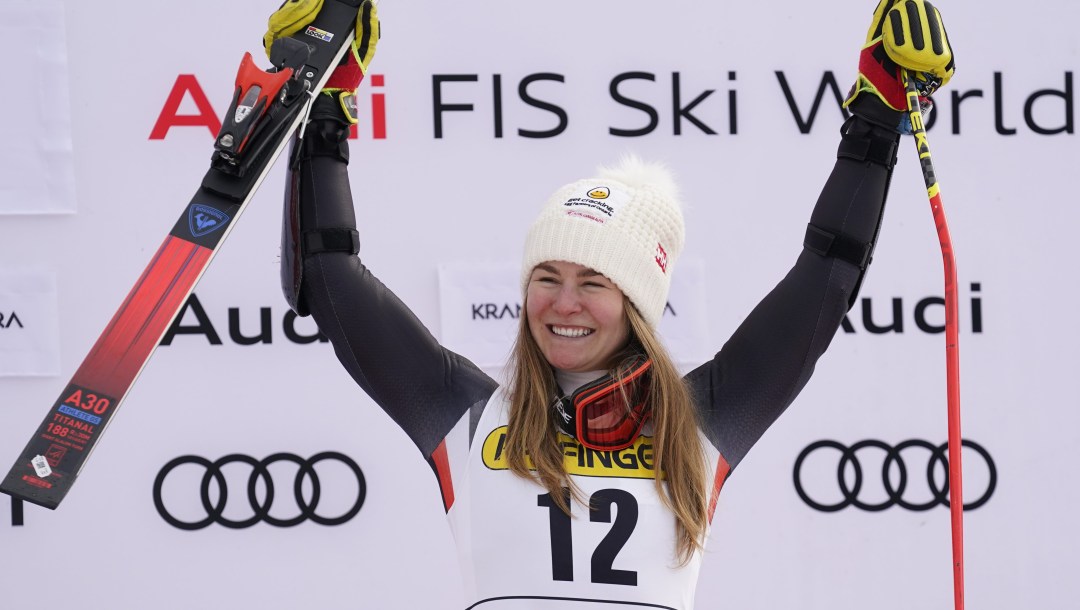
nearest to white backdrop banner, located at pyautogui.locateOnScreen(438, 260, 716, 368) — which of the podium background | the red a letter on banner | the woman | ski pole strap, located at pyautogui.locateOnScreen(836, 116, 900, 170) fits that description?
the podium background

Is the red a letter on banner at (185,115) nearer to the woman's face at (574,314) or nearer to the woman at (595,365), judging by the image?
the woman at (595,365)

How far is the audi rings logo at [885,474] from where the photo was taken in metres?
2.60

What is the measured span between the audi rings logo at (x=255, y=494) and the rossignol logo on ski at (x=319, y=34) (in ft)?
3.90

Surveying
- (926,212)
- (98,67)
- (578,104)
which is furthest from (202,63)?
(926,212)

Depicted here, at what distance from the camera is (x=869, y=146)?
162cm

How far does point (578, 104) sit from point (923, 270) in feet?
2.96

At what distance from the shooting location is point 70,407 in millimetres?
1380

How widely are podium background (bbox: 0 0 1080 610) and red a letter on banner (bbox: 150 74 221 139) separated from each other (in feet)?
0.06

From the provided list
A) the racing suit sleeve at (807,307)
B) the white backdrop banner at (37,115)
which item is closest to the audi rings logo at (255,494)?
the white backdrop banner at (37,115)

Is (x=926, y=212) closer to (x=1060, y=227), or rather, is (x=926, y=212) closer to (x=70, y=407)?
(x=1060, y=227)

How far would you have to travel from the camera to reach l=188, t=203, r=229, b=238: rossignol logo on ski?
152 cm

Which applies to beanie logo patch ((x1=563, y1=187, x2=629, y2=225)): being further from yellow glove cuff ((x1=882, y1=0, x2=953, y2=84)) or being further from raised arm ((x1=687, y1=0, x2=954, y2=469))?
yellow glove cuff ((x1=882, y1=0, x2=953, y2=84))

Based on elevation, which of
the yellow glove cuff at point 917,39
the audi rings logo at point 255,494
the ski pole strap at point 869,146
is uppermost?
the yellow glove cuff at point 917,39

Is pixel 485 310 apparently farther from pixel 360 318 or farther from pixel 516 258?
pixel 360 318
